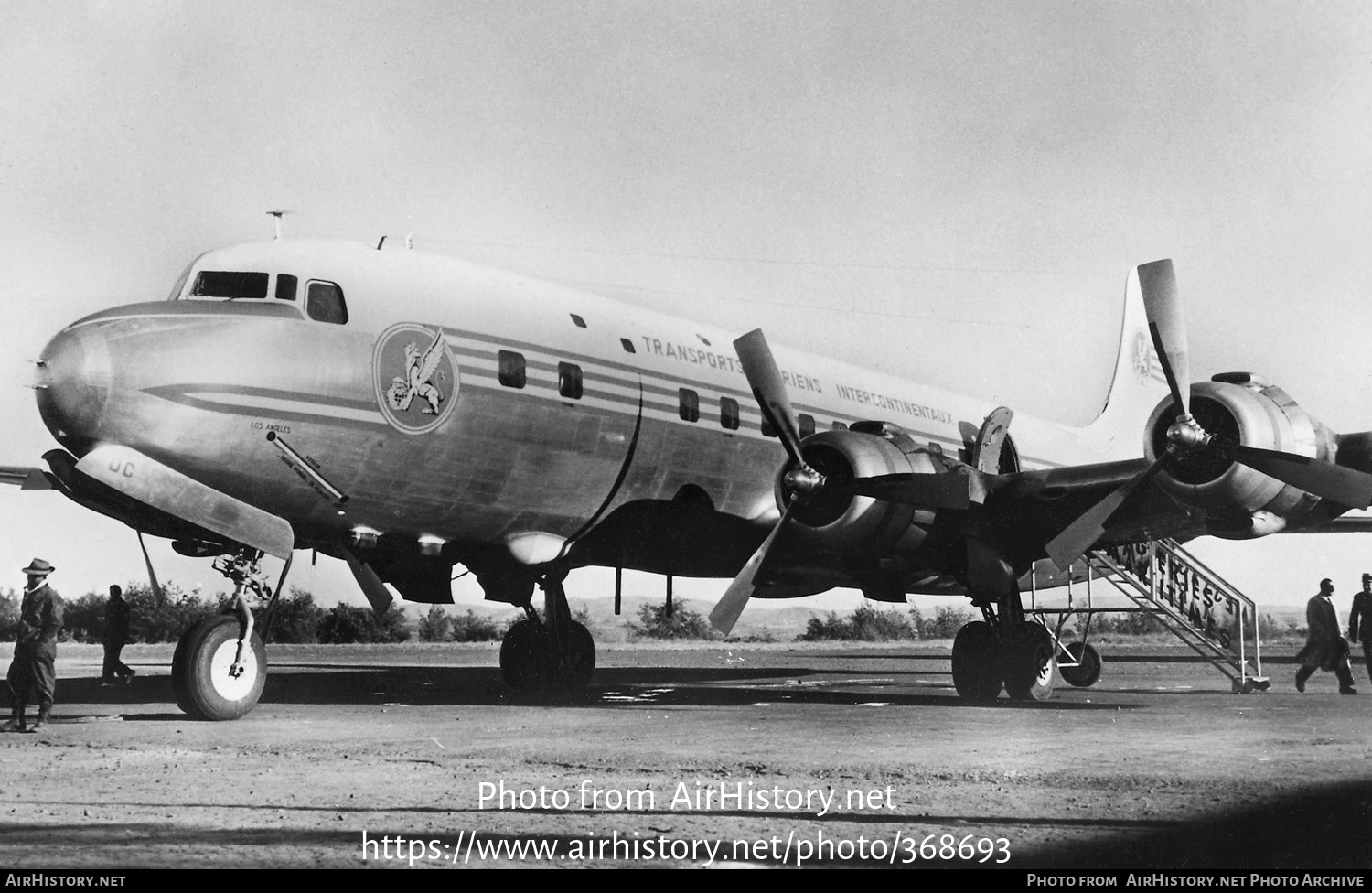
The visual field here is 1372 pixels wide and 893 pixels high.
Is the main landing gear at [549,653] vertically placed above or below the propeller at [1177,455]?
below

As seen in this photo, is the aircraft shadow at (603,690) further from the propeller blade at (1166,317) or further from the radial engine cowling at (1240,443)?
the propeller blade at (1166,317)

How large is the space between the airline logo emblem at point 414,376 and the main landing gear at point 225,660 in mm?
1606

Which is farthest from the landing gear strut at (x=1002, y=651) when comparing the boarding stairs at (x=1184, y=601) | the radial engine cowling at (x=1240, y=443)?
the radial engine cowling at (x=1240, y=443)

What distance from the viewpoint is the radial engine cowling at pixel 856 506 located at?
436 inches

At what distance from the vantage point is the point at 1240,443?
1043 cm

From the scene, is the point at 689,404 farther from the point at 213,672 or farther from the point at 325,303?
the point at 213,672

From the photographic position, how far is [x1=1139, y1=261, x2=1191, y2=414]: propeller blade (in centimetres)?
1077

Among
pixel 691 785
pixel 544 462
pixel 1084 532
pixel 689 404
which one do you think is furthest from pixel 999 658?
pixel 691 785

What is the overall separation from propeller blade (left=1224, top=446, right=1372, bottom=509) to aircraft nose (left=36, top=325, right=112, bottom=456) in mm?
8579

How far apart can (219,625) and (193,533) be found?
30.7 inches

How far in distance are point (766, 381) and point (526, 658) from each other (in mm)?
3878

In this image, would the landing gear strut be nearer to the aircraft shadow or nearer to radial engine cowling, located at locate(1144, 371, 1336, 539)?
the aircraft shadow

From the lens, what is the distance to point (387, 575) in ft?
38.3

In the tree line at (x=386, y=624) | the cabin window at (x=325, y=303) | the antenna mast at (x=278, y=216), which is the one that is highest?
the antenna mast at (x=278, y=216)
